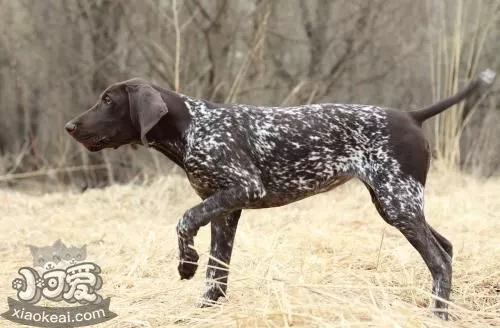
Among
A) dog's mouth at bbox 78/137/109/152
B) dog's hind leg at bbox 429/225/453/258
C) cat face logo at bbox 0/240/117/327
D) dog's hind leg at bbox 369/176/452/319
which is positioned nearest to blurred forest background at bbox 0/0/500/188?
dog's mouth at bbox 78/137/109/152

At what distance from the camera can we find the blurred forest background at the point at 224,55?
10891 millimetres

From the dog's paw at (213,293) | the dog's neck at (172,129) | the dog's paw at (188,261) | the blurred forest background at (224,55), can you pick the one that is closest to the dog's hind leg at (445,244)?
the dog's paw at (213,293)

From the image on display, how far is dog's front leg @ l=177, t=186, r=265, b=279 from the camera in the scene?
366 centimetres

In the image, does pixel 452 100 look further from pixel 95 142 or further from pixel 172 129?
pixel 95 142

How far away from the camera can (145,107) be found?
12.3ft

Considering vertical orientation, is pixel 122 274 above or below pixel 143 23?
below

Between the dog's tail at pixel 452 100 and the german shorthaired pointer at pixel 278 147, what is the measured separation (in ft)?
0.10

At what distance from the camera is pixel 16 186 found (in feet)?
41.4

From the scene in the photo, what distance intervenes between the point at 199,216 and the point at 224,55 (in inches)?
303

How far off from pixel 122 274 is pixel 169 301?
39.0 inches

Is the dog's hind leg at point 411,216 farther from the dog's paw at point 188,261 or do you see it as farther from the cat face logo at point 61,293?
the cat face logo at point 61,293

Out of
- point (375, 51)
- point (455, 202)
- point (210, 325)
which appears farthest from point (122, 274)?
point (375, 51)

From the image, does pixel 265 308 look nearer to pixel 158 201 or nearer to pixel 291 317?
pixel 291 317

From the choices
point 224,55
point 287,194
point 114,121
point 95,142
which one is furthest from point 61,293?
point 224,55
